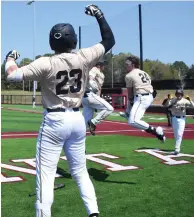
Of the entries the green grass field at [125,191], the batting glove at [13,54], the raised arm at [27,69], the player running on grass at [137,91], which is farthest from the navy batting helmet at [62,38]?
the player running on grass at [137,91]

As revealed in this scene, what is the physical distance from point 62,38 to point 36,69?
503mm

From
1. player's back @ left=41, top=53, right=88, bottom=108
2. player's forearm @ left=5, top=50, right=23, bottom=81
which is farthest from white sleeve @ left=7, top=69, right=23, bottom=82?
player's back @ left=41, top=53, right=88, bottom=108

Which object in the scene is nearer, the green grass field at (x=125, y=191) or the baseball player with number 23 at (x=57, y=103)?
the baseball player with number 23 at (x=57, y=103)

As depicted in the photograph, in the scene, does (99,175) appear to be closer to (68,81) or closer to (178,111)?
(68,81)

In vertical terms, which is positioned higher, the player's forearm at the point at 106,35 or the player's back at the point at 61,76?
the player's forearm at the point at 106,35

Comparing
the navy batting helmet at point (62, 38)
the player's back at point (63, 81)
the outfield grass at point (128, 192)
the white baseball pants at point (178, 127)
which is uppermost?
the navy batting helmet at point (62, 38)

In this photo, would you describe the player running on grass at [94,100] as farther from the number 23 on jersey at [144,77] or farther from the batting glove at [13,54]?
Result: the batting glove at [13,54]

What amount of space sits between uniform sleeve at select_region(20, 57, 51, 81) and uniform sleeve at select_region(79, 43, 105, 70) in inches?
19.7

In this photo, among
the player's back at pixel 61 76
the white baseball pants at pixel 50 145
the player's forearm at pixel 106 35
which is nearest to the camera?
the player's back at pixel 61 76

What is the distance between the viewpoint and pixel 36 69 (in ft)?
12.6

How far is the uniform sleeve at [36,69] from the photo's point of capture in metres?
3.80

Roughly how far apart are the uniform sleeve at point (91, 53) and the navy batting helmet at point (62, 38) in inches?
6.4

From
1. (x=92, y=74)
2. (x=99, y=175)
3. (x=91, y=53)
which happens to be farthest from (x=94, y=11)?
(x=92, y=74)

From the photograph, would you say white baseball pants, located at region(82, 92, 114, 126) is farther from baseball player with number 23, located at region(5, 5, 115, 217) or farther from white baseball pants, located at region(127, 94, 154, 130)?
baseball player with number 23, located at region(5, 5, 115, 217)
